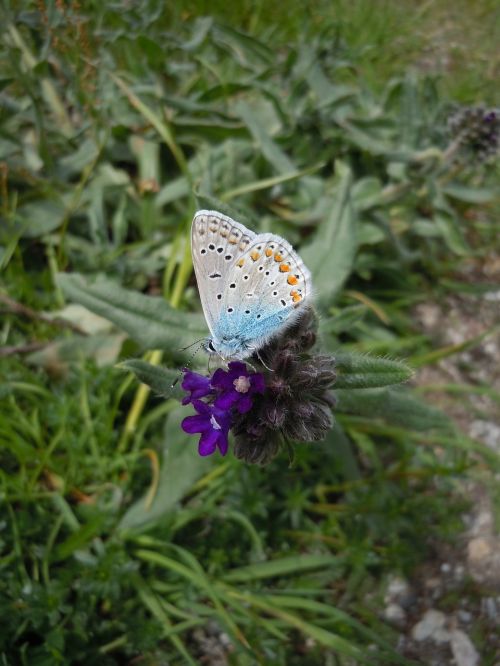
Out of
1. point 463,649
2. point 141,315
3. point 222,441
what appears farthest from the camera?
point 463,649

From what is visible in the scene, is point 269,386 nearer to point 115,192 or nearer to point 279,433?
point 279,433

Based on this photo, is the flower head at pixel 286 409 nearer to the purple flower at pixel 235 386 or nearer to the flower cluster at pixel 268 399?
the flower cluster at pixel 268 399

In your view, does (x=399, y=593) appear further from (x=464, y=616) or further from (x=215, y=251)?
(x=215, y=251)

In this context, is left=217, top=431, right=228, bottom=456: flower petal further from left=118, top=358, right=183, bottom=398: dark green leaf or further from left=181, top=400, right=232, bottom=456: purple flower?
left=118, top=358, right=183, bottom=398: dark green leaf

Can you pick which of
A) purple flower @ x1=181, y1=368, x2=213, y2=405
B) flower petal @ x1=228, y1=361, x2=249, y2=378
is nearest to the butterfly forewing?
flower petal @ x1=228, y1=361, x2=249, y2=378

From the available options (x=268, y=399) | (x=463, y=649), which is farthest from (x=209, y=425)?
(x=463, y=649)

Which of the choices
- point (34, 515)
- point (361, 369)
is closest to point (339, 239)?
point (361, 369)
